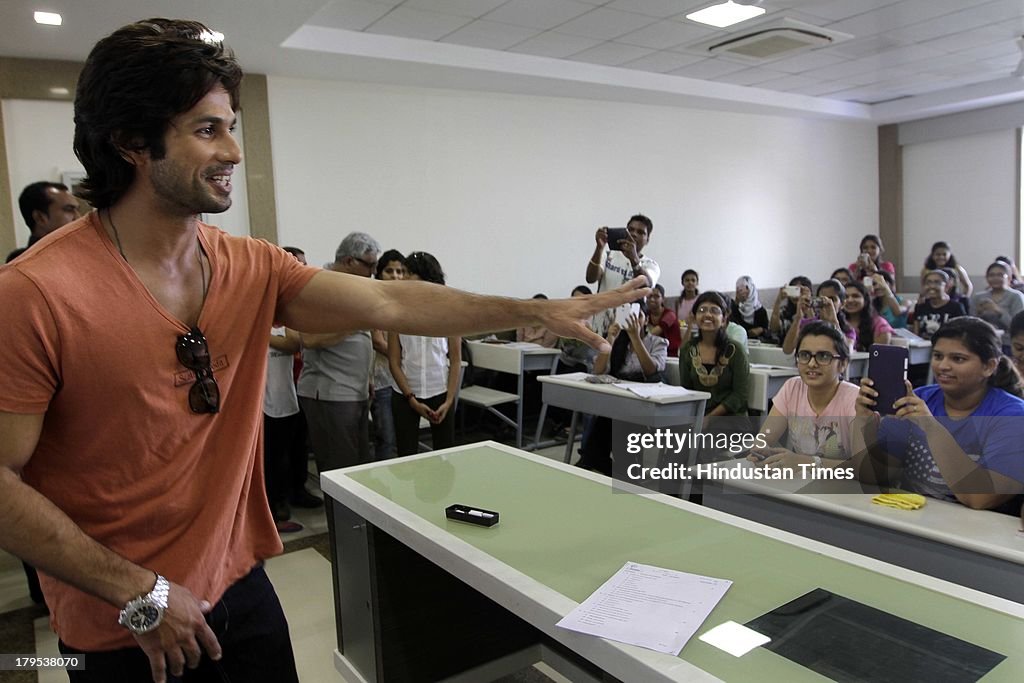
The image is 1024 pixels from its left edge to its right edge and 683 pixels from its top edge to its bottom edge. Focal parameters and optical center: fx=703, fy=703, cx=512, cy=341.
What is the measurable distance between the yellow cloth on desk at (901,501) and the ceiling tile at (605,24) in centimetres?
408

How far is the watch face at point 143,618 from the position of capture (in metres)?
0.87

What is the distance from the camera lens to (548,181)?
6.76 meters

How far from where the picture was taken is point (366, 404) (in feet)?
10.9

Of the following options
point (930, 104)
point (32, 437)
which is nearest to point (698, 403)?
point (32, 437)

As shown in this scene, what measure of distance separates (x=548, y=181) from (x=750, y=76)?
230cm

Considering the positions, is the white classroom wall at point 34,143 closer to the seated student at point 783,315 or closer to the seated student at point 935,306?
the seated student at point 783,315

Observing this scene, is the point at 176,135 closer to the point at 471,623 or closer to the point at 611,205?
the point at 471,623

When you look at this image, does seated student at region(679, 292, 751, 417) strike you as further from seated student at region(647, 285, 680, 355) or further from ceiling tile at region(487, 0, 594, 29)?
ceiling tile at region(487, 0, 594, 29)

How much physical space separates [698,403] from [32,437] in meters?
3.05

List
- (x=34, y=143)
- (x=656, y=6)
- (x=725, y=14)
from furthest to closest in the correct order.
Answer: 1. (x=725, y=14)
2. (x=656, y=6)
3. (x=34, y=143)

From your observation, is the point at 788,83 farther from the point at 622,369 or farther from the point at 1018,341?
the point at 1018,341


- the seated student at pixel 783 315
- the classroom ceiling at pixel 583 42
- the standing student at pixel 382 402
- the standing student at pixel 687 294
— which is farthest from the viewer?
the standing student at pixel 687 294

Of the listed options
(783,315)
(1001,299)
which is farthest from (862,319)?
(1001,299)

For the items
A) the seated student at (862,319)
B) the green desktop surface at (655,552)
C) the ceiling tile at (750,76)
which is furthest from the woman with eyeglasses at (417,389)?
the ceiling tile at (750,76)
